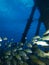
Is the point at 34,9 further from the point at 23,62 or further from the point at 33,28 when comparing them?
the point at 23,62

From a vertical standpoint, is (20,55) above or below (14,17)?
below

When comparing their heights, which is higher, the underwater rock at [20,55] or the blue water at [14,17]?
the blue water at [14,17]

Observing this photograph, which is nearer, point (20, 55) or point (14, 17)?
point (20, 55)

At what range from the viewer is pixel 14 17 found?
3.90 meters

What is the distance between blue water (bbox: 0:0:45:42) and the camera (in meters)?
3.85

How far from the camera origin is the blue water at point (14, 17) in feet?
12.6

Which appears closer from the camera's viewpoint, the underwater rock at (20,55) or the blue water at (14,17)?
the underwater rock at (20,55)

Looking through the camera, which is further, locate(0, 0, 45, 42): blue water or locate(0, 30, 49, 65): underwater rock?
locate(0, 0, 45, 42): blue water

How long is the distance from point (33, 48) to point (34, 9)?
89cm

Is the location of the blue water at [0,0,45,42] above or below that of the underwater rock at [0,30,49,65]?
above

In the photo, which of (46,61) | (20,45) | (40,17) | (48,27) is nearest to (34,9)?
(40,17)

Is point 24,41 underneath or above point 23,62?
above

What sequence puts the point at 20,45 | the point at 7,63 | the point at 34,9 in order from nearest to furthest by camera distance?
the point at 7,63
the point at 20,45
the point at 34,9

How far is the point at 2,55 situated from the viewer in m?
3.60
